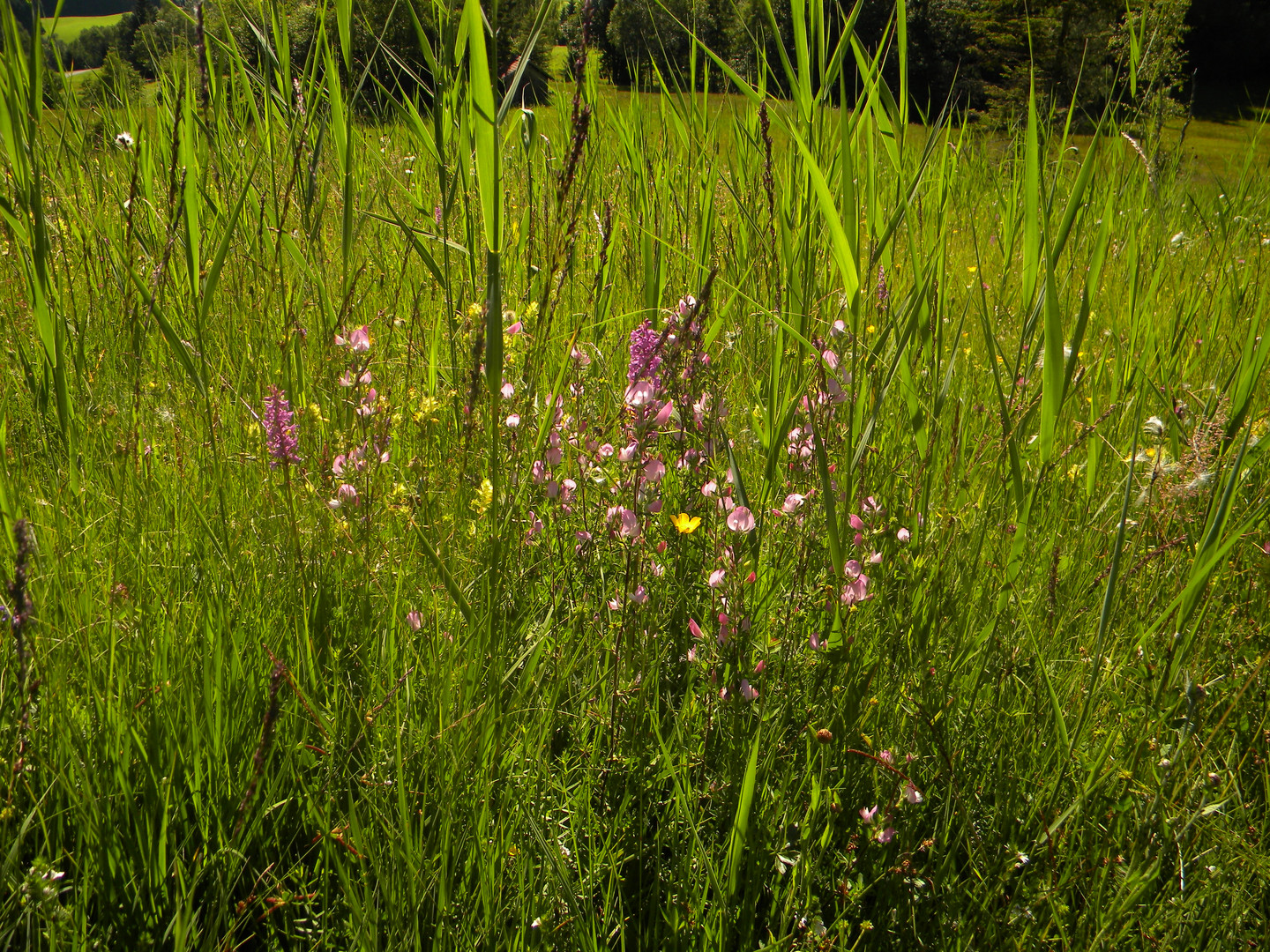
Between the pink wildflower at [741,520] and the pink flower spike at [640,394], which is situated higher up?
the pink flower spike at [640,394]

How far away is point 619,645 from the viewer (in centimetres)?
101

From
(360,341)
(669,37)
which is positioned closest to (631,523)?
(360,341)

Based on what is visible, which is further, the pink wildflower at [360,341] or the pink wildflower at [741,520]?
the pink wildflower at [360,341]

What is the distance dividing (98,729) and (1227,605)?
1800 millimetres

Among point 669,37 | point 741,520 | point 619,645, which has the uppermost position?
point 669,37

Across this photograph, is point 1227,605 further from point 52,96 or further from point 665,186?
point 52,96

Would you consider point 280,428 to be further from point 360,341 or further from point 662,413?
point 662,413

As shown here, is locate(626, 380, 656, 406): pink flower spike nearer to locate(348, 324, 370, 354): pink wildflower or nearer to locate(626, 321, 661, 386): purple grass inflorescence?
locate(626, 321, 661, 386): purple grass inflorescence

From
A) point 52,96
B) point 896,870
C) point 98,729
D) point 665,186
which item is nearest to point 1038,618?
point 896,870

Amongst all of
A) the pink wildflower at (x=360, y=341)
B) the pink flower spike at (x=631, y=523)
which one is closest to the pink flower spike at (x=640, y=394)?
the pink flower spike at (x=631, y=523)

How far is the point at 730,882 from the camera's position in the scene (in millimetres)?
852

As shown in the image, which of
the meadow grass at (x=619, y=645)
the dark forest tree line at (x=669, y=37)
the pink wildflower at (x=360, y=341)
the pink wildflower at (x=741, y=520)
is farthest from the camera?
the pink wildflower at (x=360, y=341)

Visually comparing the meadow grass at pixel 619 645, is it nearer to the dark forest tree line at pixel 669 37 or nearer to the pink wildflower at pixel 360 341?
the pink wildflower at pixel 360 341

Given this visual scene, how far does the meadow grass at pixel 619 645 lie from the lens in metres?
0.85
